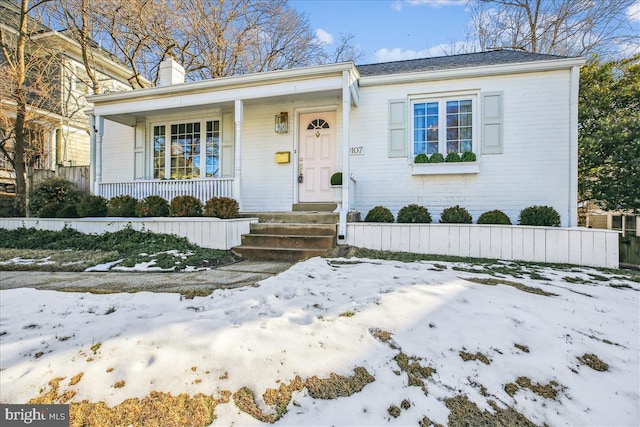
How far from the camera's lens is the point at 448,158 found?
21.5ft

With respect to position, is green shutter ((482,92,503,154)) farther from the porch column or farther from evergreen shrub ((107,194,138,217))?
evergreen shrub ((107,194,138,217))

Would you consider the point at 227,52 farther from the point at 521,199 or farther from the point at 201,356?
the point at 201,356

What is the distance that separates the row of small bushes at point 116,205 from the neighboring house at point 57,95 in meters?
2.03

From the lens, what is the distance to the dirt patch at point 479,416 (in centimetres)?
141

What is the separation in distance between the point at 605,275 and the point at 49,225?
32.9ft

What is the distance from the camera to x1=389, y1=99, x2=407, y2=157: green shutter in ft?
22.5

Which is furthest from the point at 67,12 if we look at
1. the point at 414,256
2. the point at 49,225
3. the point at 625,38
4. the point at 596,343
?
the point at 625,38

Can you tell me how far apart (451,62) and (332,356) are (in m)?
7.66

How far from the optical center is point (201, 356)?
1694 mm

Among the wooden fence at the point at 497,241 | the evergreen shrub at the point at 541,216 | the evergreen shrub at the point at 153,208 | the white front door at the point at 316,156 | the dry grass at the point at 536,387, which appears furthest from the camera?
the white front door at the point at 316,156

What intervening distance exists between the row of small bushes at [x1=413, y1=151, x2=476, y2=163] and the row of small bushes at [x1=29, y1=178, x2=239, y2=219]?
3942 millimetres

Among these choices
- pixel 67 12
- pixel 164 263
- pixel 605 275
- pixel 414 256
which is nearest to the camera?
pixel 605 275

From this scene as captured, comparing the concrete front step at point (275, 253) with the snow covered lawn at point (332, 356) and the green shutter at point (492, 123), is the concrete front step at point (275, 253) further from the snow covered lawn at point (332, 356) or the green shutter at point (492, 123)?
the green shutter at point (492, 123)

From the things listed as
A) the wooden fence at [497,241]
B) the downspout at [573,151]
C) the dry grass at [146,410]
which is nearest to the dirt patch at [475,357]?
the dry grass at [146,410]
